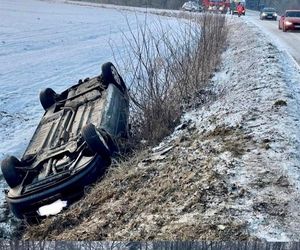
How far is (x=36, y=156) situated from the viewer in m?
6.01

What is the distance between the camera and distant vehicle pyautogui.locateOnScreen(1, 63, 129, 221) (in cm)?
518

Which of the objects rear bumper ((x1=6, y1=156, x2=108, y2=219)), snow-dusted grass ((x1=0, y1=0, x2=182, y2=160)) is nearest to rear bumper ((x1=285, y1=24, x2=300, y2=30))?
snow-dusted grass ((x1=0, y1=0, x2=182, y2=160))

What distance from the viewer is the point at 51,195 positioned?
5.14 metres

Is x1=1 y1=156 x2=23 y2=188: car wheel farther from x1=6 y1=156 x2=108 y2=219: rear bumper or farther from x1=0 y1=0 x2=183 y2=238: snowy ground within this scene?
x1=0 y1=0 x2=183 y2=238: snowy ground

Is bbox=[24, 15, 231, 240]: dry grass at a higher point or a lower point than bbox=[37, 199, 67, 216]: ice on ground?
higher

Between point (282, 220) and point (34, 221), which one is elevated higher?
point (282, 220)

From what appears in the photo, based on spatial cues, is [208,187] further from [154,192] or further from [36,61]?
[36,61]

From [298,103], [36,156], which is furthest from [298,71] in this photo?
[36,156]

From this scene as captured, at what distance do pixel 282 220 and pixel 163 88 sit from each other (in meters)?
4.10

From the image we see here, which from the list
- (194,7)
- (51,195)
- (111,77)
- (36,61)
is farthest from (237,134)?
(36,61)

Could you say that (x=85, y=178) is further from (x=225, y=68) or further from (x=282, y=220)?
(x=225, y=68)

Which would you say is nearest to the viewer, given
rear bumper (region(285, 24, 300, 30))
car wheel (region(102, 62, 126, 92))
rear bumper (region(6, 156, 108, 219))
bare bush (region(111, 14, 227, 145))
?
rear bumper (region(6, 156, 108, 219))

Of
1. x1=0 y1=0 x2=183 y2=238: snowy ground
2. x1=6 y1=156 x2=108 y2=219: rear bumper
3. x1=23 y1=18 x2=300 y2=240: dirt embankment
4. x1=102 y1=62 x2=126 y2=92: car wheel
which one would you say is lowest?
x1=0 y1=0 x2=183 y2=238: snowy ground

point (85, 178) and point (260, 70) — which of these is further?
point (260, 70)
